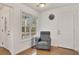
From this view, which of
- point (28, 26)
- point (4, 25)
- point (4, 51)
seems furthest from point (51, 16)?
point (4, 51)

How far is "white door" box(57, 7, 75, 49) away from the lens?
167cm

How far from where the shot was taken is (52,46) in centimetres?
172

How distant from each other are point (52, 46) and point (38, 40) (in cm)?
27

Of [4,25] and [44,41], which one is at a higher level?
[4,25]

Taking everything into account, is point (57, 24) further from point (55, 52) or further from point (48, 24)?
point (55, 52)

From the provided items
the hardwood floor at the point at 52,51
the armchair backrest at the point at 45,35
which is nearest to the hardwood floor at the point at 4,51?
the hardwood floor at the point at 52,51

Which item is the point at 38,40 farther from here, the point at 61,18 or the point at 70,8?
the point at 70,8

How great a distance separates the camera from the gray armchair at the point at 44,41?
1719 mm

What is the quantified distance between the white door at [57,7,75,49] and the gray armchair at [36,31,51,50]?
20 cm

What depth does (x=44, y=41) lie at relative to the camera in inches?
69.7

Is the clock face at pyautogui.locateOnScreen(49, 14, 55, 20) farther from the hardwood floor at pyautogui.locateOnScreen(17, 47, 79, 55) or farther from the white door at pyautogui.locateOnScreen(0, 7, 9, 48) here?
the white door at pyautogui.locateOnScreen(0, 7, 9, 48)

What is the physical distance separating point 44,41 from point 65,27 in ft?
1.49

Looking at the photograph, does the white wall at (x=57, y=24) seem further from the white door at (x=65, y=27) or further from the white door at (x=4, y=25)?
the white door at (x=4, y=25)

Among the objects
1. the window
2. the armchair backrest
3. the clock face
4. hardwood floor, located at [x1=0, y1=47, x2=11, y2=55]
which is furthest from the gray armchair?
hardwood floor, located at [x1=0, y1=47, x2=11, y2=55]
